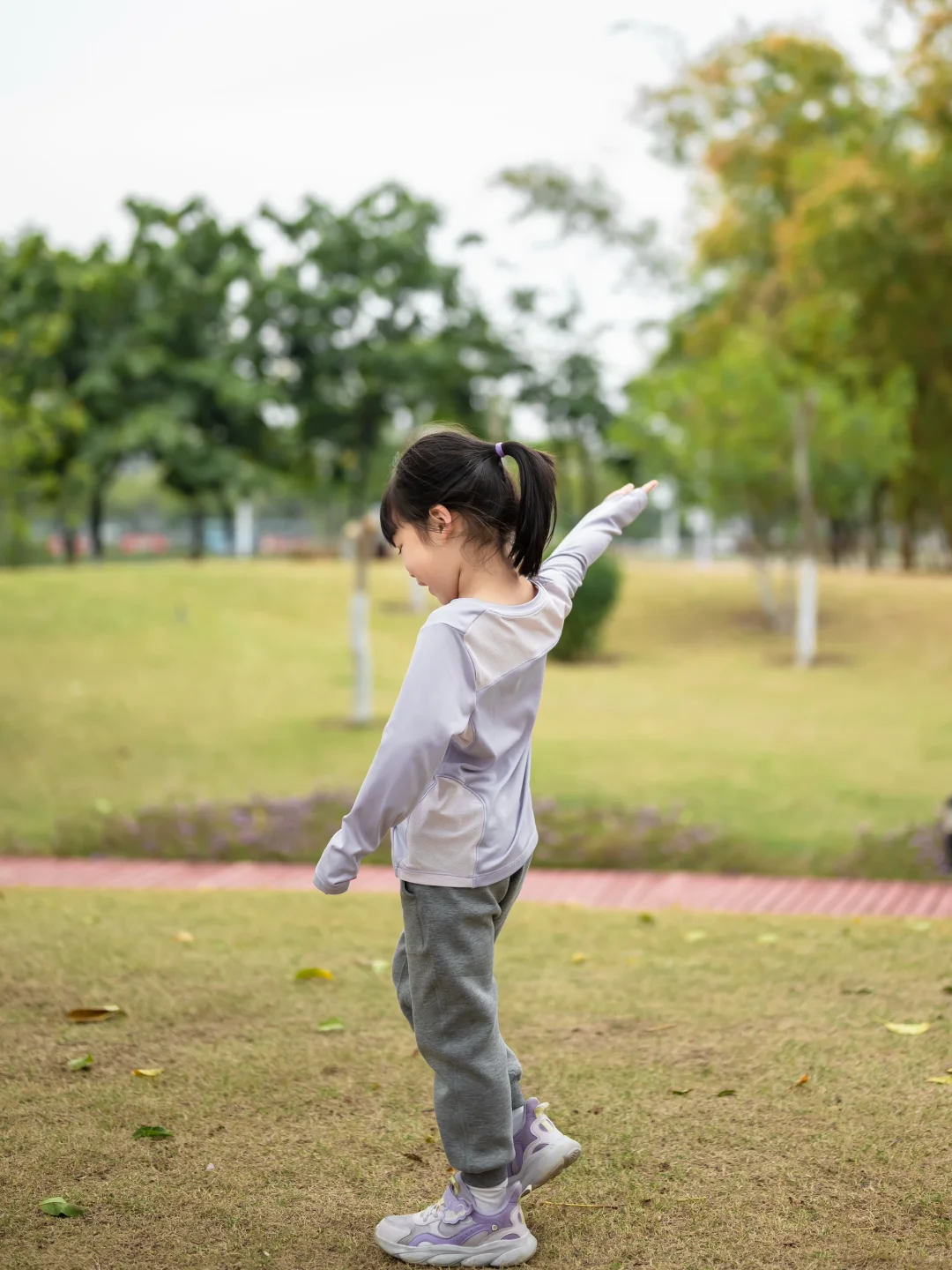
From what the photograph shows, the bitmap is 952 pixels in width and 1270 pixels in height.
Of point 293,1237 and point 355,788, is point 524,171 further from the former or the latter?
point 293,1237

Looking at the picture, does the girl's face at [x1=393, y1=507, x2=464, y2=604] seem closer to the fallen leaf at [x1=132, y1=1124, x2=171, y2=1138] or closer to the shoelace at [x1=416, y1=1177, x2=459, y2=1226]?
the shoelace at [x1=416, y1=1177, x2=459, y2=1226]

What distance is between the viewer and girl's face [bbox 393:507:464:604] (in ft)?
7.76

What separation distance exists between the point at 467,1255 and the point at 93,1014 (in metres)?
1.75

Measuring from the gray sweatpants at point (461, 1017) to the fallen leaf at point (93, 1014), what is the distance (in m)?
1.72

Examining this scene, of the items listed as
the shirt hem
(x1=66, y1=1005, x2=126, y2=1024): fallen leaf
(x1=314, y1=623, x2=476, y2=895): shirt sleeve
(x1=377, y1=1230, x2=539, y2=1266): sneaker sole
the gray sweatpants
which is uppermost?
(x1=314, y1=623, x2=476, y2=895): shirt sleeve

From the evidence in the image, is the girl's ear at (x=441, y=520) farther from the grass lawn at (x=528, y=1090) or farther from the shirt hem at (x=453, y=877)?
the grass lawn at (x=528, y=1090)

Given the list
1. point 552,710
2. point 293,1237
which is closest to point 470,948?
point 293,1237

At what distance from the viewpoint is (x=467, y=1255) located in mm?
2369

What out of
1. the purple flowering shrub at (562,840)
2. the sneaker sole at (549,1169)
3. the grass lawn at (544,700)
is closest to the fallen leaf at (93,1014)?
the sneaker sole at (549,1169)

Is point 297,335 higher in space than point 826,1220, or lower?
higher

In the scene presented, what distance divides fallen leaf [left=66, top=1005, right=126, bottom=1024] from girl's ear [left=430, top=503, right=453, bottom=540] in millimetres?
2067

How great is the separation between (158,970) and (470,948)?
2256 mm

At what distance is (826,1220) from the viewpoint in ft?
8.24

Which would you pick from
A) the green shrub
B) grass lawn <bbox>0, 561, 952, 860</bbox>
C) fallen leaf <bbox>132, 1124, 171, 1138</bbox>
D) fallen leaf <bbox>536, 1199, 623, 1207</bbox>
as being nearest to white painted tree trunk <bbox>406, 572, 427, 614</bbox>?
grass lawn <bbox>0, 561, 952, 860</bbox>
